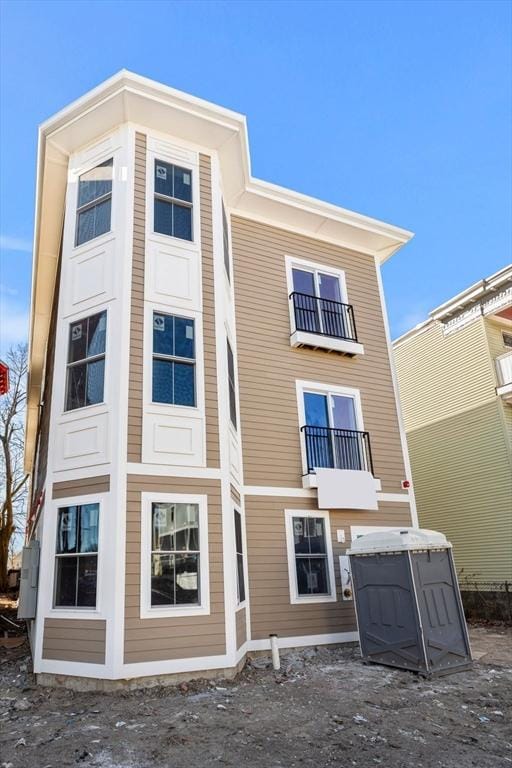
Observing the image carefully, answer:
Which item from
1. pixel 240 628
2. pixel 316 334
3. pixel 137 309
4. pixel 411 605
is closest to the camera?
pixel 411 605

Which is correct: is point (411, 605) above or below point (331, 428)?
below

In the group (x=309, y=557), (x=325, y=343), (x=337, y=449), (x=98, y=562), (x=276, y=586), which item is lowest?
(x=276, y=586)

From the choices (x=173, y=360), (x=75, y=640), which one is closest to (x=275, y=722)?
(x=75, y=640)

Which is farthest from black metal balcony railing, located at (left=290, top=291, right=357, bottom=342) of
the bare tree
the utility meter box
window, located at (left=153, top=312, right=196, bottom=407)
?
the bare tree

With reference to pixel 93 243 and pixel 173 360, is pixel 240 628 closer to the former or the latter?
pixel 173 360

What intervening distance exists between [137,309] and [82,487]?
2827 millimetres

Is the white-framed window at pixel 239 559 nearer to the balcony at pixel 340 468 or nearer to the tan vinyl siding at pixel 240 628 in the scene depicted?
the tan vinyl siding at pixel 240 628

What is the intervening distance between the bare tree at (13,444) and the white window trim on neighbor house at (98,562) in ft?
53.4

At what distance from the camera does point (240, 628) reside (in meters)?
7.38

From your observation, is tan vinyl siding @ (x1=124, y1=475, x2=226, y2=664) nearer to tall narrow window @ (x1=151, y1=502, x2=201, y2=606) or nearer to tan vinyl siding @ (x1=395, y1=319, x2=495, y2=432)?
tall narrow window @ (x1=151, y1=502, x2=201, y2=606)

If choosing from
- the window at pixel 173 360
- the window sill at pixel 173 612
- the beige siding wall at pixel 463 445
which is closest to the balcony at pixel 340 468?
the window at pixel 173 360

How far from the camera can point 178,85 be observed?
28.6 feet

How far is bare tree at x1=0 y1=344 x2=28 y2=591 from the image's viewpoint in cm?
2162

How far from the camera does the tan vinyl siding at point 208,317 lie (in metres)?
7.64
